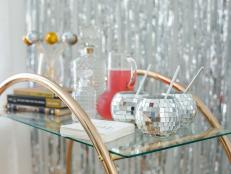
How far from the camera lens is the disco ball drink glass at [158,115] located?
96cm

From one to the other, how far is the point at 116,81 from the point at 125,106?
0.52 ft

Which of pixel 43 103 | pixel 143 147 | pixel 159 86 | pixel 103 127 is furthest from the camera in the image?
pixel 159 86

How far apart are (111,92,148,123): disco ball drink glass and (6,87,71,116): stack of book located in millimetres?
296

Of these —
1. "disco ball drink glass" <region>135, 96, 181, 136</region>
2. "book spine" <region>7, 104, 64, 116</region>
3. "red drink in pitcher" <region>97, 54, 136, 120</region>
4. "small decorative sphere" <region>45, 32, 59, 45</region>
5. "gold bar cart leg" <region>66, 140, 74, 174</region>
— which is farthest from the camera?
"gold bar cart leg" <region>66, 140, 74, 174</region>

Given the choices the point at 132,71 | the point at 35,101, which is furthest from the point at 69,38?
the point at 132,71

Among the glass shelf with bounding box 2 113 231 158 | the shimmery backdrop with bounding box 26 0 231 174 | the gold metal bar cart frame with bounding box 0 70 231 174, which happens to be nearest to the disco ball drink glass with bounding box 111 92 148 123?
the glass shelf with bounding box 2 113 231 158

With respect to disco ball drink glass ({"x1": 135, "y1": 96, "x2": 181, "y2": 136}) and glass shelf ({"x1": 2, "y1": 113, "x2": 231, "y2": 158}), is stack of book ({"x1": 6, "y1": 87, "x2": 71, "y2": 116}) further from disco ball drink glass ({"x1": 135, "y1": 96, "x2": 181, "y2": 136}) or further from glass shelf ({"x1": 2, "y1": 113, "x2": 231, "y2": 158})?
disco ball drink glass ({"x1": 135, "y1": 96, "x2": 181, "y2": 136})

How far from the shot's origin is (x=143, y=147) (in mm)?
919

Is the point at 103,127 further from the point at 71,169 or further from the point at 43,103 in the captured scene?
the point at 71,169

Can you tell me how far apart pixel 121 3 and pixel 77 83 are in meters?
0.54

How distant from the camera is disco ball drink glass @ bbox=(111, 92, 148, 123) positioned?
110cm

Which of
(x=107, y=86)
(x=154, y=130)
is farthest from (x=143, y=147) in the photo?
(x=107, y=86)

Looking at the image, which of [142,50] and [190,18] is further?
[142,50]

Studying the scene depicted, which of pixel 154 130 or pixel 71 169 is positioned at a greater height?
pixel 154 130
